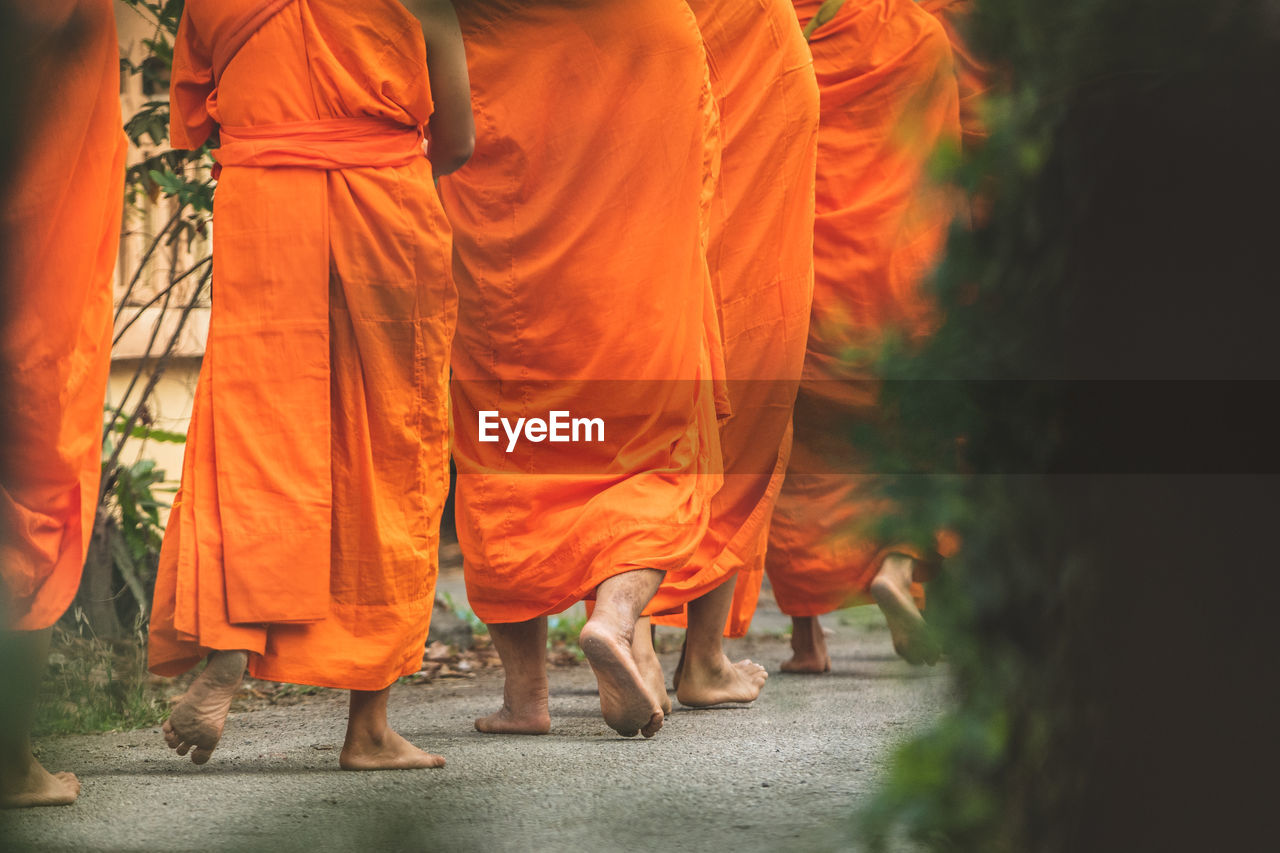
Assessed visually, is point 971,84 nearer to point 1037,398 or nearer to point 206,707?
point 1037,398

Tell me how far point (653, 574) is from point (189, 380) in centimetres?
216

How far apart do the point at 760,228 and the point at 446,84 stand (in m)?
1.26

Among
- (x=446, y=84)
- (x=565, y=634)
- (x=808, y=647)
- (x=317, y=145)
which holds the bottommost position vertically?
(x=565, y=634)

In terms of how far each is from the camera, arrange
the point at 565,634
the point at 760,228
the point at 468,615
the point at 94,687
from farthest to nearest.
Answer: the point at 565,634
the point at 468,615
the point at 760,228
the point at 94,687

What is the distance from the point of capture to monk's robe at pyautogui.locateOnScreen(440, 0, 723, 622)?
123 inches

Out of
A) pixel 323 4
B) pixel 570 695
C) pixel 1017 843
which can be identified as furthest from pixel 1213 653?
pixel 570 695

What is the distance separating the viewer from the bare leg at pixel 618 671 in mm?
2689

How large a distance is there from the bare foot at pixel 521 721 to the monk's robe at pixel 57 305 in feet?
3.51

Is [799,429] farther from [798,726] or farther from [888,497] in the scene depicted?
[888,497]

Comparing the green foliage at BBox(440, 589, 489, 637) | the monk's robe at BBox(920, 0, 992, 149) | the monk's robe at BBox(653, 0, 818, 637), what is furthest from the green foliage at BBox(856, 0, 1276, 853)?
the green foliage at BBox(440, 589, 489, 637)

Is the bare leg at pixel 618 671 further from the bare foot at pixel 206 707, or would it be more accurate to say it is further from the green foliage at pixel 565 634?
the green foliage at pixel 565 634

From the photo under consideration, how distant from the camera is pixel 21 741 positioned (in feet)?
7.43

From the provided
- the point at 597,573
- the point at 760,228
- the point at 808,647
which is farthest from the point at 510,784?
the point at 808,647

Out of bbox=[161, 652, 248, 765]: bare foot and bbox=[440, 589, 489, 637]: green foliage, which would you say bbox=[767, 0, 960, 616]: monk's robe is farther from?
bbox=[161, 652, 248, 765]: bare foot
